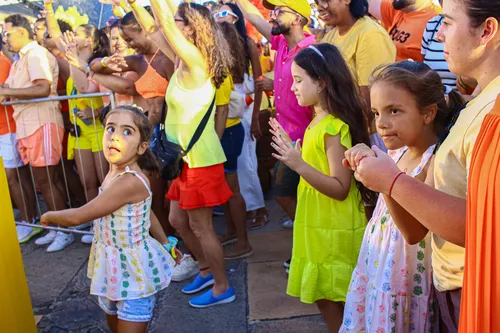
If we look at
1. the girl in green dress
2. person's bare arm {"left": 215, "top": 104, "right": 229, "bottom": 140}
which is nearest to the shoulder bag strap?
person's bare arm {"left": 215, "top": 104, "right": 229, "bottom": 140}

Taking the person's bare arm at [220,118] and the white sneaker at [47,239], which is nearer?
the person's bare arm at [220,118]

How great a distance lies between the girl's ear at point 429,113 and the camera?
2010 mm

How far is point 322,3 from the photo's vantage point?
11.2 feet

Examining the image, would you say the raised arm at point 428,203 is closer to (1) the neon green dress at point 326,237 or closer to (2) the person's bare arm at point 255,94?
(1) the neon green dress at point 326,237

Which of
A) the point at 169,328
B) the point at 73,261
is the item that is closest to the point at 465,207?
the point at 169,328

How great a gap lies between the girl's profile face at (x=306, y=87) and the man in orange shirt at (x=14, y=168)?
3782 mm

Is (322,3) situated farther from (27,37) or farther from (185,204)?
(27,37)

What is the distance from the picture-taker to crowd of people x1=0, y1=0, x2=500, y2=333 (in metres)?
1.35

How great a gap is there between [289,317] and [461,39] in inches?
99.5

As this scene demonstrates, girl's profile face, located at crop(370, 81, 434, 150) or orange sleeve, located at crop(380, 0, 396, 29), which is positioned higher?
orange sleeve, located at crop(380, 0, 396, 29)

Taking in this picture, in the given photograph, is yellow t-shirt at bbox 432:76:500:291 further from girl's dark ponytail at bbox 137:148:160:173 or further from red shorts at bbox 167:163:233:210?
red shorts at bbox 167:163:233:210

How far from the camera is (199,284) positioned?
12.9ft

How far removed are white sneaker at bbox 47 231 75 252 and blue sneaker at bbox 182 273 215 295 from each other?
71.1 inches

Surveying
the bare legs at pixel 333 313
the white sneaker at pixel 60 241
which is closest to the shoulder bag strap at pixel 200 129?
the bare legs at pixel 333 313
